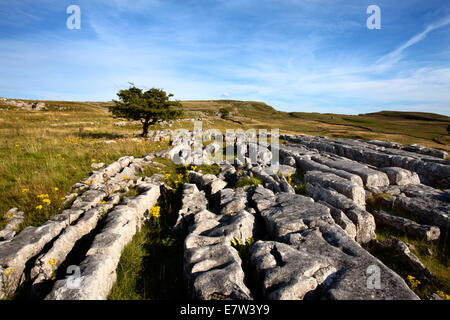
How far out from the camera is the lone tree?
64.6 feet

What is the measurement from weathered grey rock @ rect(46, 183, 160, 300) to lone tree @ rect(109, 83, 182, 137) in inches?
610

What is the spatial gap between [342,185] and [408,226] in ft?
8.40

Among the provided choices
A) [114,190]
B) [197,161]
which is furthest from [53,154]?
[197,161]

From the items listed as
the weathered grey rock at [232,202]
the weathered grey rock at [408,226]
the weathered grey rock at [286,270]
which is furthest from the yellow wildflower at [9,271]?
the weathered grey rock at [408,226]

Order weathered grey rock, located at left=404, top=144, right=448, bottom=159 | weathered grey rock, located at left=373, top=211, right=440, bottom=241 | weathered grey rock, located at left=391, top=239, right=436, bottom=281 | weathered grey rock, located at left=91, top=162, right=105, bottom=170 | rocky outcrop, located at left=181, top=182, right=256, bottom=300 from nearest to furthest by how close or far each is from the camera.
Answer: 1. rocky outcrop, located at left=181, top=182, right=256, bottom=300
2. weathered grey rock, located at left=391, top=239, right=436, bottom=281
3. weathered grey rock, located at left=373, top=211, right=440, bottom=241
4. weathered grey rock, located at left=91, top=162, right=105, bottom=170
5. weathered grey rock, located at left=404, top=144, right=448, bottom=159

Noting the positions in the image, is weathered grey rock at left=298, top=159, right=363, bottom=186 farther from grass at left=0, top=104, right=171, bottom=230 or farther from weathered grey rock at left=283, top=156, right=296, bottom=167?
grass at left=0, top=104, right=171, bottom=230

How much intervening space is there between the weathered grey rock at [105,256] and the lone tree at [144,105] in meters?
15.5

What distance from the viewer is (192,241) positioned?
16.3 ft

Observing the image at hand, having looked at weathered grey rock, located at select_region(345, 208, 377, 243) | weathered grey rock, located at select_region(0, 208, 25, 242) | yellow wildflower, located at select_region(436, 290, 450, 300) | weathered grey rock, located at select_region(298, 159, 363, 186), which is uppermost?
weathered grey rock, located at select_region(298, 159, 363, 186)

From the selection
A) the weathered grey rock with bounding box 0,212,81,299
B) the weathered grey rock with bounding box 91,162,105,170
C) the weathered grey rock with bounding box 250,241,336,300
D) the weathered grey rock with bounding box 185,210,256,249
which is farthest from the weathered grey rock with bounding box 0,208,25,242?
the weathered grey rock with bounding box 250,241,336,300

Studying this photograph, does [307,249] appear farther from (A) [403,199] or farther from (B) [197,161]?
(B) [197,161]

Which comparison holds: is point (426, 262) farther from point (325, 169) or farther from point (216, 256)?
point (325, 169)

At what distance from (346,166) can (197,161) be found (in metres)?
9.97
